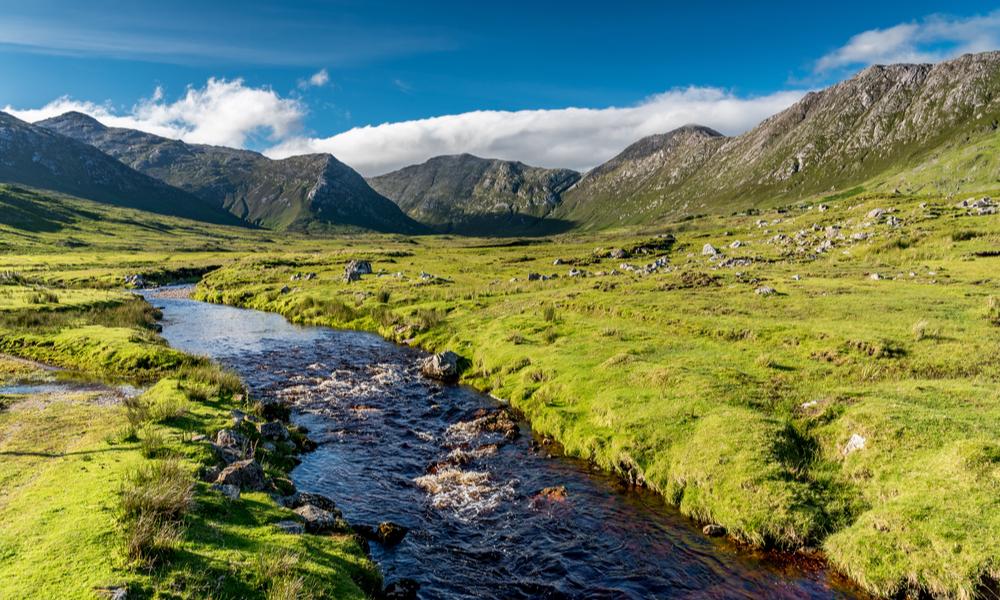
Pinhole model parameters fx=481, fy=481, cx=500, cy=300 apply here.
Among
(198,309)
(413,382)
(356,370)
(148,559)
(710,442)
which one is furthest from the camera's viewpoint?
(198,309)

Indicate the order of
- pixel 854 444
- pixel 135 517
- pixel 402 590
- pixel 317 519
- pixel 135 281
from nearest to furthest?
1. pixel 135 517
2. pixel 402 590
3. pixel 317 519
4. pixel 854 444
5. pixel 135 281

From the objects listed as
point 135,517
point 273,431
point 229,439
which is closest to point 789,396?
point 273,431

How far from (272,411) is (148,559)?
2112 cm

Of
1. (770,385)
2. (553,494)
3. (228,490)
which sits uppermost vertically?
(770,385)

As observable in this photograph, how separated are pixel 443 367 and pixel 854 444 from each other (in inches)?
1206

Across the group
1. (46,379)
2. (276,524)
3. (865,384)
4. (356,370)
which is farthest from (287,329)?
(865,384)

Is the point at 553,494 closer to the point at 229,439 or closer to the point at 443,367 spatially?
the point at 229,439

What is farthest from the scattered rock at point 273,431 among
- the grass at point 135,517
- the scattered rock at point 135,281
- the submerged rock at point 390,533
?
the scattered rock at point 135,281

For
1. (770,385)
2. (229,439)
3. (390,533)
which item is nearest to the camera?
(390,533)

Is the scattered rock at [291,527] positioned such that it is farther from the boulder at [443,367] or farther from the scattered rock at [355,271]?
the scattered rock at [355,271]

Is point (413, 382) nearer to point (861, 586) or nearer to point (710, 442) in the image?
point (710, 442)

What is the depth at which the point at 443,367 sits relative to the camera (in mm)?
43750

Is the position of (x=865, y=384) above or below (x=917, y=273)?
below

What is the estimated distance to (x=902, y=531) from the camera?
16.5m
